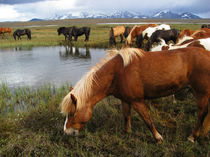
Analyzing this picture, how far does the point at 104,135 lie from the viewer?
3088 millimetres

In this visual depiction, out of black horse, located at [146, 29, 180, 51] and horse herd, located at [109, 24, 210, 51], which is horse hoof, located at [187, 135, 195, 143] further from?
black horse, located at [146, 29, 180, 51]

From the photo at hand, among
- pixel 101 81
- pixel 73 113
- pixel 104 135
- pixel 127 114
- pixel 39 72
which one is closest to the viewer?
pixel 73 113

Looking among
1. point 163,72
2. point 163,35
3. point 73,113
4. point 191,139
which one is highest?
point 163,35

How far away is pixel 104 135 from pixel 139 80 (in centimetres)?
118

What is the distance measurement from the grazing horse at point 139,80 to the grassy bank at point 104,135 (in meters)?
0.37

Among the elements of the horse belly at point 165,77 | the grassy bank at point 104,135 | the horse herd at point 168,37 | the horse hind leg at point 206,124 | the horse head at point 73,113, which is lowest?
the grassy bank at point 104,135

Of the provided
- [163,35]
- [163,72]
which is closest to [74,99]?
[163,72]

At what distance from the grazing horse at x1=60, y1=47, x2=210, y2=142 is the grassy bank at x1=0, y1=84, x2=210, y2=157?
37 centimetres

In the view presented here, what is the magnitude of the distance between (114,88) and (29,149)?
1682mm

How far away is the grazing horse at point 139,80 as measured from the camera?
104 inches

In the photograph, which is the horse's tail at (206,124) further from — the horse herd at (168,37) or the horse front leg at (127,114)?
the horse herd at (168,37)

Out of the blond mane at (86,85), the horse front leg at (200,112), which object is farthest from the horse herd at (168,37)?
the blond mane at (86,85)

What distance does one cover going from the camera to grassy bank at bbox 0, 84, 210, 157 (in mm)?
2738

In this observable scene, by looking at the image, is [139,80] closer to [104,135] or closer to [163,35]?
[104,135]
